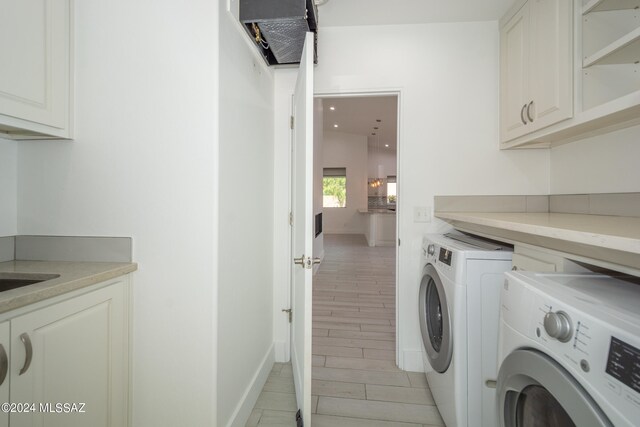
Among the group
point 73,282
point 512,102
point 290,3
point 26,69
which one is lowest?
point 73,282

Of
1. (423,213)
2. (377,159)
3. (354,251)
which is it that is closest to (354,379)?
(423,213)

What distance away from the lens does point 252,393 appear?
155cm

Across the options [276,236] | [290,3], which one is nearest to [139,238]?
[276,236]

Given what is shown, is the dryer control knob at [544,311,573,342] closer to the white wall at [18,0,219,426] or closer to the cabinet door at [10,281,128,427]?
the white wall at [18,0,219,426]

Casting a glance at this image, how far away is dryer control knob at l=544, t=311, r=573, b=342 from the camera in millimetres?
605

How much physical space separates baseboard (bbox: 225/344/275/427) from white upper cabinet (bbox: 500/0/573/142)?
2.17 meters

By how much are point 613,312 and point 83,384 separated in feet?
5.30

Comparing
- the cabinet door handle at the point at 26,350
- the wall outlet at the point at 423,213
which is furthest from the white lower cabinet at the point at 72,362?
the wall outlet at the point at 423,213

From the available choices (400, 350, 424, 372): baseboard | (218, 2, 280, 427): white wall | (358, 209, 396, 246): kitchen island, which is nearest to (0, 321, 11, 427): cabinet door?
(218, 2, 280, 427): white wall

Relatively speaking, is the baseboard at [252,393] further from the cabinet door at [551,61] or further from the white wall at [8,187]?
the cabinet door at [551,61]

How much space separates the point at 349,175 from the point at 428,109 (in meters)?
7.26

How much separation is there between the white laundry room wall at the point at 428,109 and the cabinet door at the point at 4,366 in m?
1.61

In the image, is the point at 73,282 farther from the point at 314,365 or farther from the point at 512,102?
the point at 512,102

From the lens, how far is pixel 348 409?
154 centimetres
